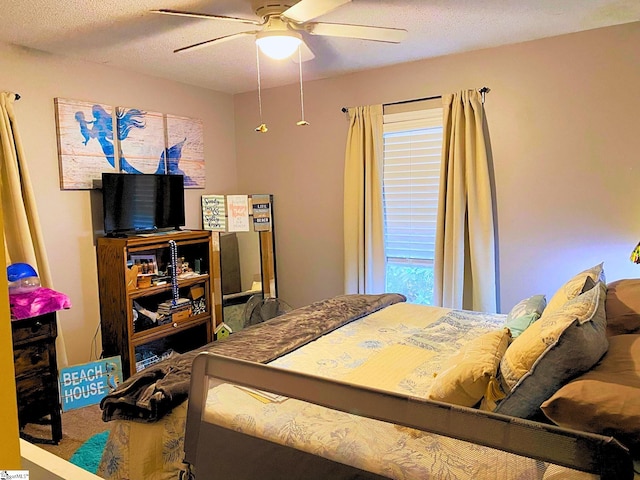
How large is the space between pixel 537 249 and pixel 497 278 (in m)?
0.37

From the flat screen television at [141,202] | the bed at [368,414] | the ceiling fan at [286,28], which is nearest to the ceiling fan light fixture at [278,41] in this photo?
the ceiling fan at [286,28]

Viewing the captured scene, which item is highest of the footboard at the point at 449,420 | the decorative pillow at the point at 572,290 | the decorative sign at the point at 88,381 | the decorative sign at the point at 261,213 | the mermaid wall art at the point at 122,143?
the mermaid wall art at the point at 122,143

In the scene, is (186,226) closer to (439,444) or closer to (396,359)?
(396,359)

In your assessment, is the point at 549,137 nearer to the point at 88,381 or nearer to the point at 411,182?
the point at 411,182

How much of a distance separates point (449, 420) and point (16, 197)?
3102 mm

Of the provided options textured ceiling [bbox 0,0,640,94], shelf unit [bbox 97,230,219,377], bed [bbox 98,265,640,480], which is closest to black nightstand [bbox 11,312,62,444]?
shelf unit [bbox 97,230,219,377]

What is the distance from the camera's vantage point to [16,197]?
10.1 feet

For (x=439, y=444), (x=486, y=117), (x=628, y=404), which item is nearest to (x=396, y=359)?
(x=439, y=444)

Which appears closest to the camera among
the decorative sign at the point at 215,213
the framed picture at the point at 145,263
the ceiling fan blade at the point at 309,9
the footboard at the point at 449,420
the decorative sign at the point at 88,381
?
the footboard at the point at 449,420

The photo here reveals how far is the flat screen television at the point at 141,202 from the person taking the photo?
11.6 ft

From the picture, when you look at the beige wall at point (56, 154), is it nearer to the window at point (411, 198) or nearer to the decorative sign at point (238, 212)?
the decorative sign at point (238, 212)

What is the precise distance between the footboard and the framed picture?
2.48 m

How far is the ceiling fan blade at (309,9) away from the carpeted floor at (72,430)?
2640 millimetres

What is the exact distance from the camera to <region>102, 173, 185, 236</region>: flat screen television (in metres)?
3.55
